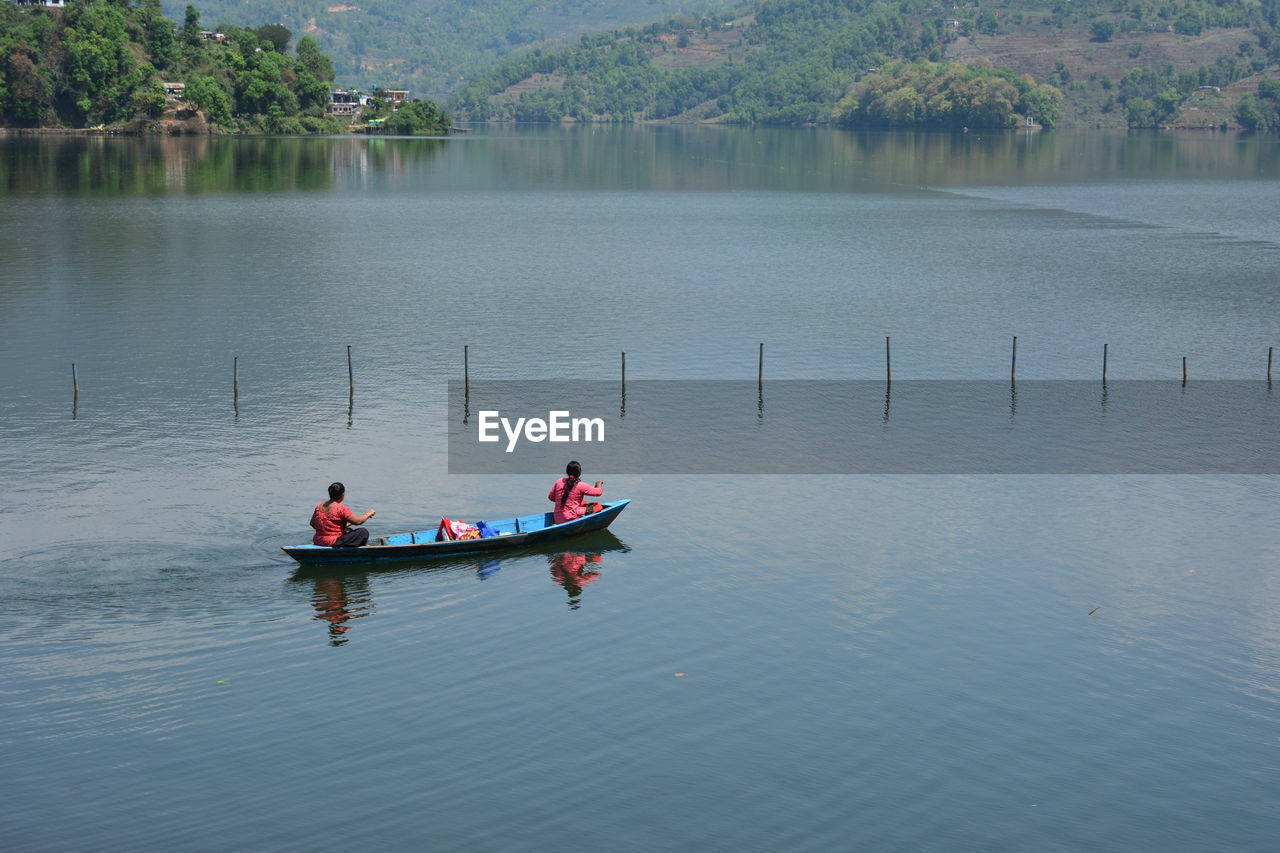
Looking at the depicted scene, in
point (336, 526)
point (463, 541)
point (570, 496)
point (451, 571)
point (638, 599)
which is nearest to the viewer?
point (638, 599)

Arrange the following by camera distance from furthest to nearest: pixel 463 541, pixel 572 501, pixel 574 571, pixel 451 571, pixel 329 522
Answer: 1. pixel 572 501
2. pixel 574 571
3. pixel 463 541
4. pixel 451 571
5. pixel 329 522

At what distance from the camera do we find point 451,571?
45.8 meters

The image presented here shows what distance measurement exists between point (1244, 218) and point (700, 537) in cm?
14737

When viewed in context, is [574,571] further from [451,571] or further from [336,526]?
[336,526]

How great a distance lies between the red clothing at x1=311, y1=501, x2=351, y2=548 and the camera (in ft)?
147

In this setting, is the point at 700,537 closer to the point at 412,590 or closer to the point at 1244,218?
the point at 412,590

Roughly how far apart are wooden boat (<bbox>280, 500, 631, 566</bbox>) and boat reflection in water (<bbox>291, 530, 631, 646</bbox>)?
0.33m

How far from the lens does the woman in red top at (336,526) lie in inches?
1767
